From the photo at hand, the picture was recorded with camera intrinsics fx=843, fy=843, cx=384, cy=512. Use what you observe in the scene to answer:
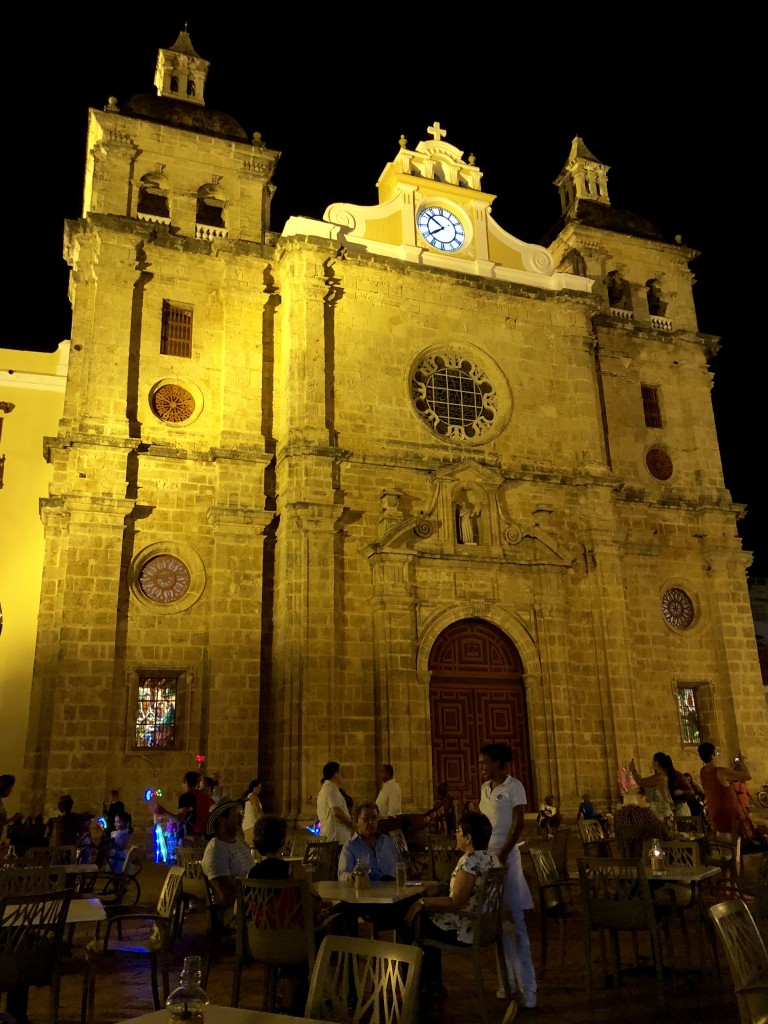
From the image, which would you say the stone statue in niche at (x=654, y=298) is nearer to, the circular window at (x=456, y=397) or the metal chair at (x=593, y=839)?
the circular window at (x=456, y=397)

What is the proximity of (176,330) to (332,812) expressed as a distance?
11543mm

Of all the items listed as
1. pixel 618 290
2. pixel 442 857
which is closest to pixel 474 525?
pixel 618 290

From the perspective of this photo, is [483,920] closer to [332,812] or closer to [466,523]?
[332,812]

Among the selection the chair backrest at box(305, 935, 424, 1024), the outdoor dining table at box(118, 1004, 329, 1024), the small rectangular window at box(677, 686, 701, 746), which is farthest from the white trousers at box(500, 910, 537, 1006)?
the small rectangular window at box(677, 686, 701, 746)

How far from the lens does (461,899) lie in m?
5.68

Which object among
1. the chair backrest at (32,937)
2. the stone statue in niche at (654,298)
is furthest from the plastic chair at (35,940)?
the stone statue in niche at (654,298)

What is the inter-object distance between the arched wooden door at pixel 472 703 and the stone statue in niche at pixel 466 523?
1.65m

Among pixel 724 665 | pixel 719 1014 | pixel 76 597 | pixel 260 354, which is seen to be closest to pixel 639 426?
pixel 724 665

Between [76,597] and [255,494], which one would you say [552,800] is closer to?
[255,494]

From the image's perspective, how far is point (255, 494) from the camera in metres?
16.3

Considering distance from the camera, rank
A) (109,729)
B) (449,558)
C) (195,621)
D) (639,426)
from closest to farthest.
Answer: (109,729) < (195,621) < (449,558) < (639,426)

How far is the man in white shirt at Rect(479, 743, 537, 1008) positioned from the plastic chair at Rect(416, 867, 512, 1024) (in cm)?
16

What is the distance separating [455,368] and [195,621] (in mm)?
8039

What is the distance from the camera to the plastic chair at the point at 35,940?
4680 mm
